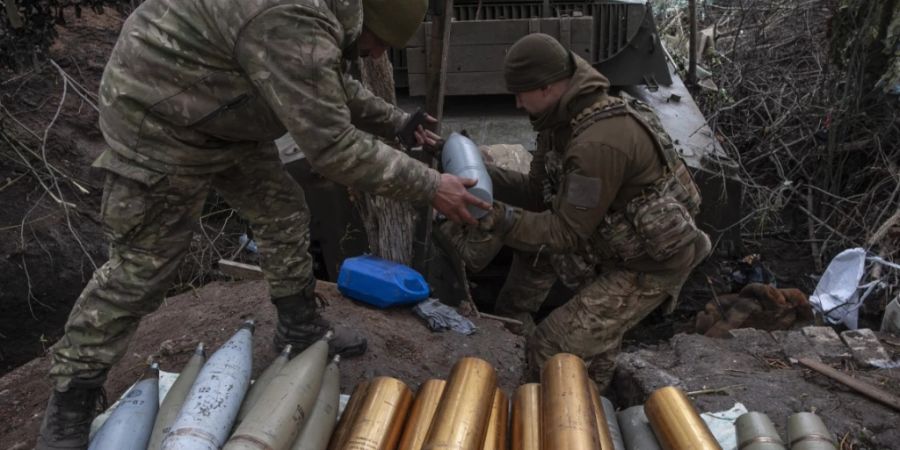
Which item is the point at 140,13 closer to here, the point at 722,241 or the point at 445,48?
the point at 445,48

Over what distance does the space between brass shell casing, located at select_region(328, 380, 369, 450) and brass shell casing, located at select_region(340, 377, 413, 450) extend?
2 centimetres

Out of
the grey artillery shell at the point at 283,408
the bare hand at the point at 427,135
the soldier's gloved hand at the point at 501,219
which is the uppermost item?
the bare hand at the point at 427,135

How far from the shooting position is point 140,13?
7.75 ft

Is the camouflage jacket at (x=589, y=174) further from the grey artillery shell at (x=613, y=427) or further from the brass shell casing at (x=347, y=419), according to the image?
the brass shell casing at (x=347, y=419)

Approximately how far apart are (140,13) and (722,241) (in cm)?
383

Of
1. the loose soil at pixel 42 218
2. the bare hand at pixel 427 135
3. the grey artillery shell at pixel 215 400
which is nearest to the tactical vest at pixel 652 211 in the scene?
the bare hand at pixel 427 135

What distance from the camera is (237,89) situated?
2352 mm

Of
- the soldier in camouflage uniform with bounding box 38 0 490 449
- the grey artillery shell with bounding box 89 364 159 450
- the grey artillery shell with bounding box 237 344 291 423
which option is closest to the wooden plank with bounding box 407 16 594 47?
the soldier in camouflage uniform with bounding box 38 0 490 449

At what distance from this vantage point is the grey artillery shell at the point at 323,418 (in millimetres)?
2209

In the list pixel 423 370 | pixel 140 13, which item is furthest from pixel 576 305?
pixel 140 13

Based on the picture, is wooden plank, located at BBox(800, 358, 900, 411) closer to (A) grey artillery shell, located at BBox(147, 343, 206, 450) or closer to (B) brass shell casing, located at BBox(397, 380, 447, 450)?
(B) brass shell casing, located at BBox(397, 380, 447, 450)

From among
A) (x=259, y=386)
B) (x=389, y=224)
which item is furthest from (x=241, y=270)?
(x=259, y=386)

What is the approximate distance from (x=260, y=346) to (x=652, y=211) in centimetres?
191

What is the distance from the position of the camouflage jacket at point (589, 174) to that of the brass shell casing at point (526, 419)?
2.87ft
